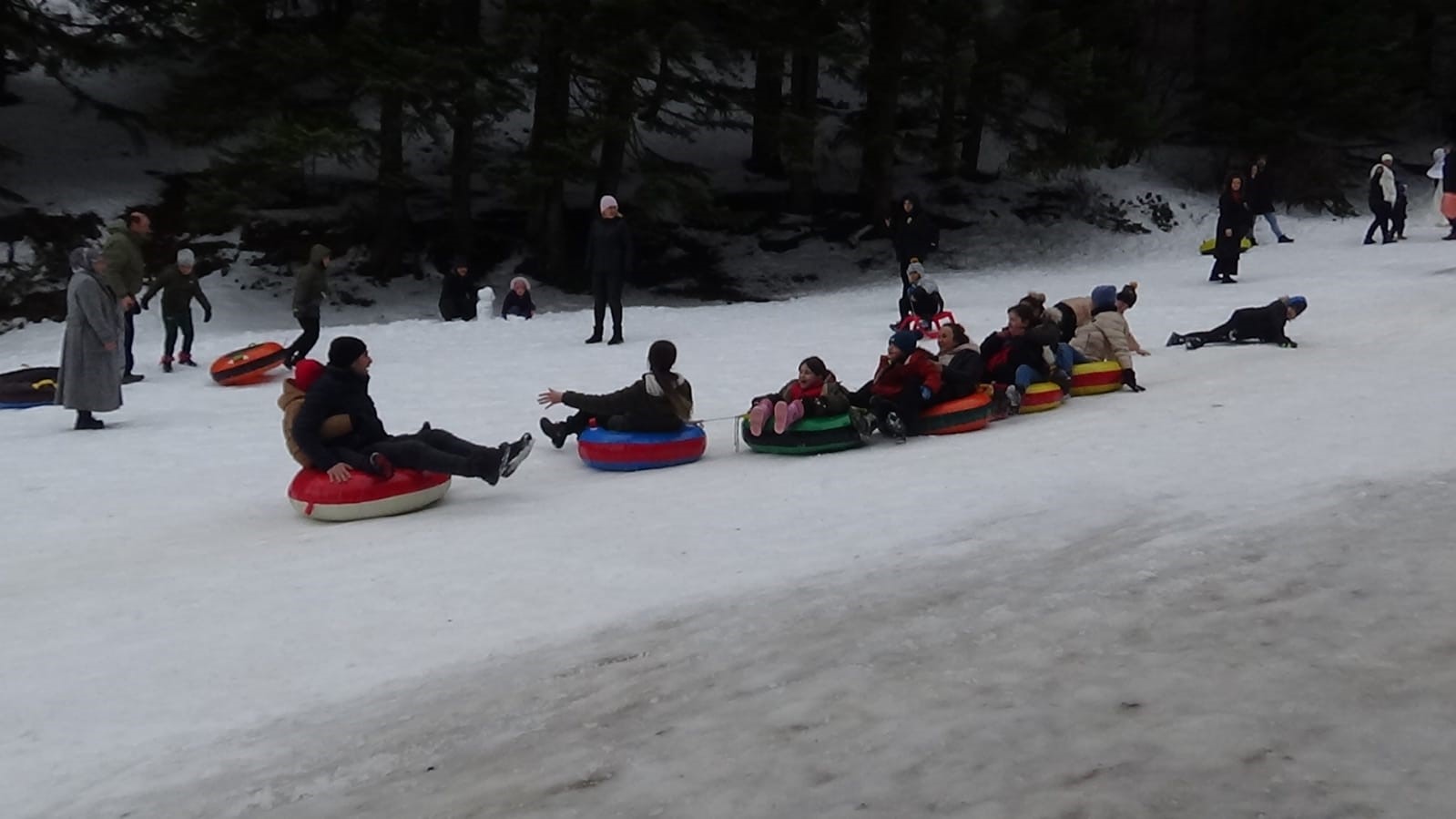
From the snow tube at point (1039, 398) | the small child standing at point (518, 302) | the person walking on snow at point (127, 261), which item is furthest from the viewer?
the small child standing at point (518, 302)

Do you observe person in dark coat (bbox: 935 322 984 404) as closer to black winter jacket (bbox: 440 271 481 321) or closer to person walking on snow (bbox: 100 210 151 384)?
person walking on snow (bbox: 100 210 151 384)

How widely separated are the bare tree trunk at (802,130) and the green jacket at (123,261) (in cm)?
1256

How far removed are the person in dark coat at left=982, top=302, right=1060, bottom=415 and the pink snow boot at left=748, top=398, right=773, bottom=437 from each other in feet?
7.29

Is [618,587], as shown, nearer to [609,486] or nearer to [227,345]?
[609,486]

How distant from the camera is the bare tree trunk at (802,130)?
75.5 ft

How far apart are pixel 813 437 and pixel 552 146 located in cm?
1386

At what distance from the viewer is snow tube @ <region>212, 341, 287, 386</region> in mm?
13695

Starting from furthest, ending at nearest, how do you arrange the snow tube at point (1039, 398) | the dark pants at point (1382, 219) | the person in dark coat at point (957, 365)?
the dark pants at point (1382, 219) < the snow tube at point (1039, 398) < the person in dark coat at point (957, 365)

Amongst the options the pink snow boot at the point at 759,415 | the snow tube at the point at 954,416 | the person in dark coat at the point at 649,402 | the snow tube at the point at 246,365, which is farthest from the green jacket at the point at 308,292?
the snow tube at the point at 954,416

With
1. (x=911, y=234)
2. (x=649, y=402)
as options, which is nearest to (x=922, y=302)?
(x=911, y=234)

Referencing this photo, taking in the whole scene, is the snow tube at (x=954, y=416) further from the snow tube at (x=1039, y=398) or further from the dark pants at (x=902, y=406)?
the snow tube at (x=1039, y=398)

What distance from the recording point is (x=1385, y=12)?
29.3m

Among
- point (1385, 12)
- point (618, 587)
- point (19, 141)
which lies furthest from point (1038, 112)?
point (618, 587)

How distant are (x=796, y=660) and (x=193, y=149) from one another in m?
25.6
